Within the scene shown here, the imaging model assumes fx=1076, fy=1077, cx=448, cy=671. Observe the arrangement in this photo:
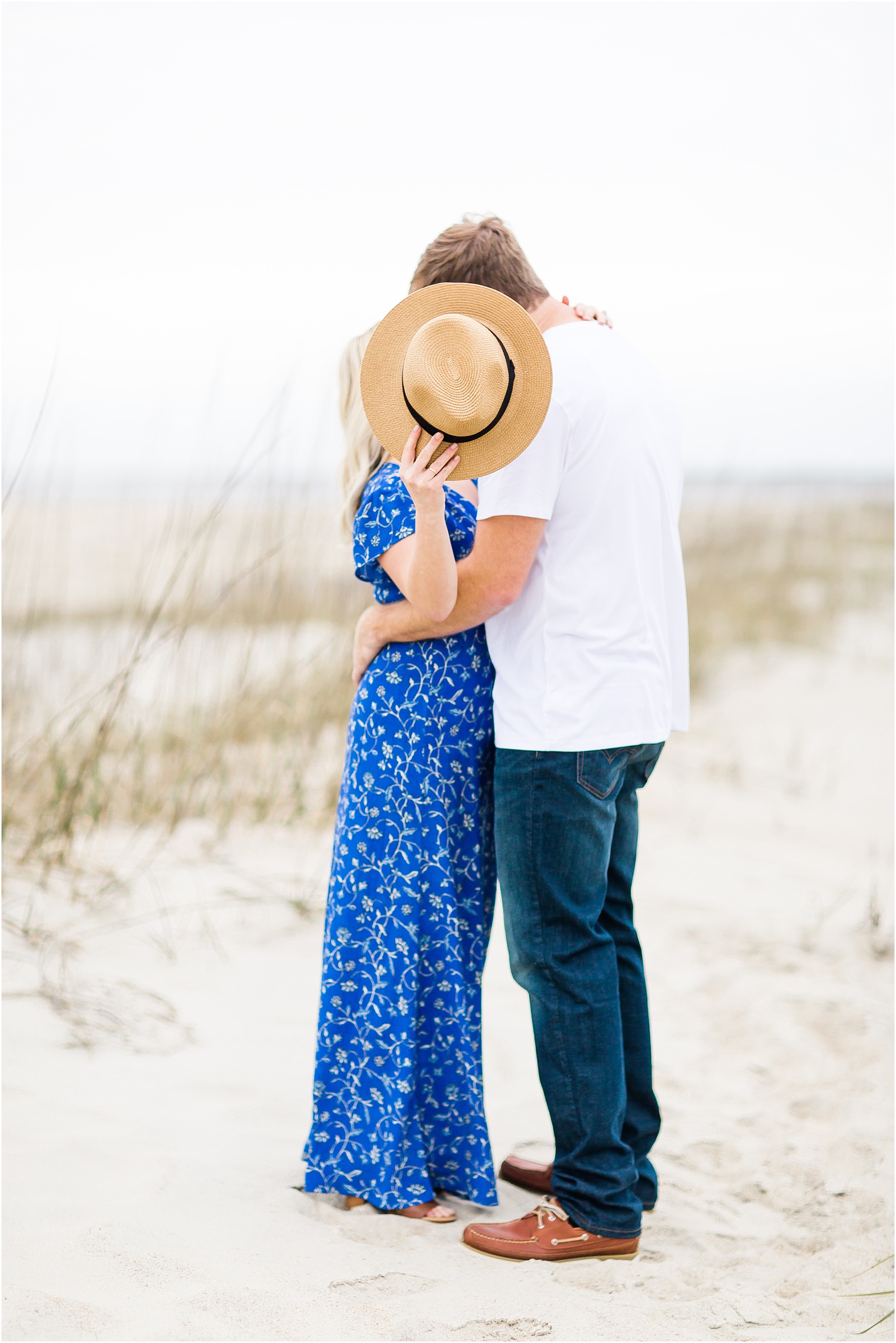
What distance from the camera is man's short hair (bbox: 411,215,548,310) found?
1.83 meters

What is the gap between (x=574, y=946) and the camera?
6.17ft

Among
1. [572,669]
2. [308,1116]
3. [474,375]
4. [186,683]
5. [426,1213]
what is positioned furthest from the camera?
[186,683]

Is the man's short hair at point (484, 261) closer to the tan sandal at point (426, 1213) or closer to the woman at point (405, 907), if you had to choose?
the woman at point (405, 907)

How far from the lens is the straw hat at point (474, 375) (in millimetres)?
1713

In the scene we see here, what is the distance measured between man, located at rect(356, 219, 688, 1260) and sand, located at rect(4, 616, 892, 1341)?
202 mm

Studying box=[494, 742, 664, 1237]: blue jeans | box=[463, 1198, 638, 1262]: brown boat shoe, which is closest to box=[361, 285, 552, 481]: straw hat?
box=[494, 742, 664, 1237]: blue jeans

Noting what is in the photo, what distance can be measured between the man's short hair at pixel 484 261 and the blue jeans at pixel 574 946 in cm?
80

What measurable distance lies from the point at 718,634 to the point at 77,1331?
888 cm

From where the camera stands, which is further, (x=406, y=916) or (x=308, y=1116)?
(x=308, y=1116)

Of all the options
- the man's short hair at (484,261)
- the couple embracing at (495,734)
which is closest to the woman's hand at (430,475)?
the couple embracing at (495,734)

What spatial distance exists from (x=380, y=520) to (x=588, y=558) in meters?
0.40

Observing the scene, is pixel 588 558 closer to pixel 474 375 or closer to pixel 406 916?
pixel 474 375

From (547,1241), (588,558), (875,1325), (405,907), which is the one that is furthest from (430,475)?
(875,1325)

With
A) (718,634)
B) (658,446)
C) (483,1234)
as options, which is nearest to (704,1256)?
(483,1234)
